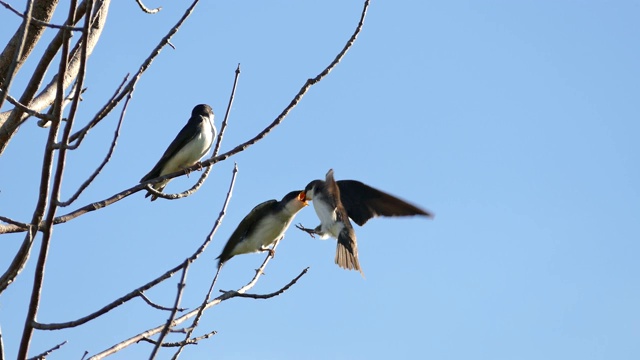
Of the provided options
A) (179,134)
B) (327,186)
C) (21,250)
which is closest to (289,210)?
(327,186)

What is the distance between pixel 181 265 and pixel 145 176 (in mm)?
6258

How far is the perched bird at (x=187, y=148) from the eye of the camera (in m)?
8.67

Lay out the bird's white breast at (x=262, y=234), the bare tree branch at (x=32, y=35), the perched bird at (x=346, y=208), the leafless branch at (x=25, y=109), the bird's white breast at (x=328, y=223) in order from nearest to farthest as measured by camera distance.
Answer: the leafless branch at (x=25, y=109)
the bare tree branch at (x=32, y=35)
the perched bird at (x=346, y=208)
the bird's white breast at (x=328, y=223)
the bird's white breast at (x=262, y=234)

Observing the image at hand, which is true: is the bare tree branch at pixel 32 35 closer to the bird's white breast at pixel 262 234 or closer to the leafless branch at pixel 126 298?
the leafless branch at pixel 126 298

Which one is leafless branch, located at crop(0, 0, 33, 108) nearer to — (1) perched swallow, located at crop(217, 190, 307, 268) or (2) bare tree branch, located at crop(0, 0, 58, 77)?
(2) bare tree branch, located at crop(0, 0, 58, 77)

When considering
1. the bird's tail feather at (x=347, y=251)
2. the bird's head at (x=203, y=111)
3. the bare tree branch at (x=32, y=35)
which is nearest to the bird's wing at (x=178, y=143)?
the bird's head at (x=203, y=111)

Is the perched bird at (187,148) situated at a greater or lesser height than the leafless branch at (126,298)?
greater

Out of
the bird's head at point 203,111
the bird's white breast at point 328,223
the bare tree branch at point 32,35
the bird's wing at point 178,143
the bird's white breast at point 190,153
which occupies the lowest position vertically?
the bare tree branch at point 32,35

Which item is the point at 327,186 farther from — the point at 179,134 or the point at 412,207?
the point at 179,134

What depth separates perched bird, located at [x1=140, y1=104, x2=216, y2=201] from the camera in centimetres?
867

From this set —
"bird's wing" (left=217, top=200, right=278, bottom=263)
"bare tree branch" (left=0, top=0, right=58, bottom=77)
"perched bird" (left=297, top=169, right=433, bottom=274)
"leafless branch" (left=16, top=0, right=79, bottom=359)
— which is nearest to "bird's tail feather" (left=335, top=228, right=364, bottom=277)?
"perched bird" (left=297, top=169, right=433, bottom=274)

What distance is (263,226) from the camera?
7.89 meters

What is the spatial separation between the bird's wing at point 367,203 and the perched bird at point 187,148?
1402 millimetres

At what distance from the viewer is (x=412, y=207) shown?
7613 mm
